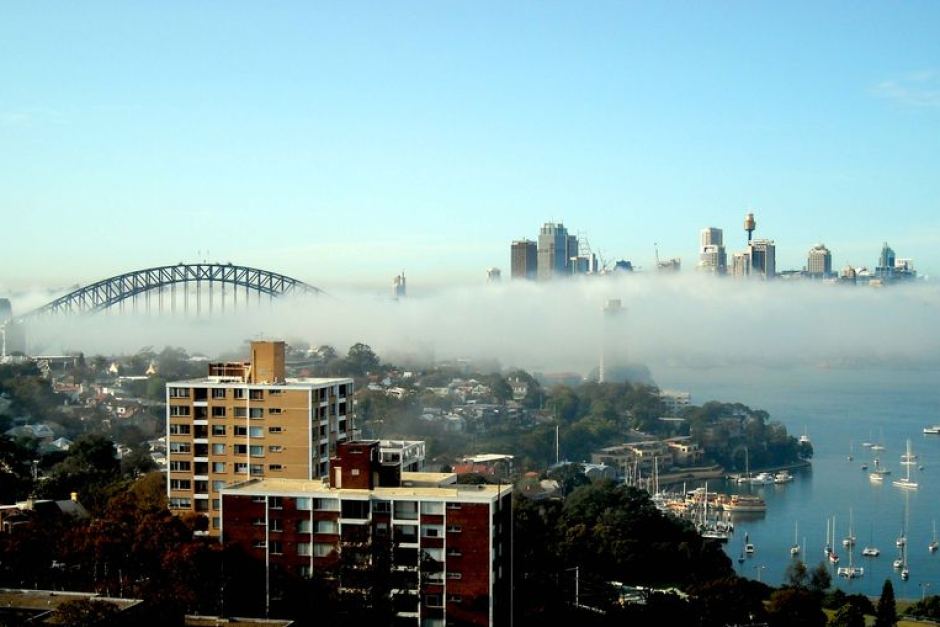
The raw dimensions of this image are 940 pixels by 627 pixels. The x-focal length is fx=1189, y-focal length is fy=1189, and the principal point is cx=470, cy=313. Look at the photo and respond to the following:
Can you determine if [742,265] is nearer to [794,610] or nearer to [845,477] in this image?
[845,477]

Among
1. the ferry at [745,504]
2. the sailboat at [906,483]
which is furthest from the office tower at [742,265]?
the ferry at [745,504]

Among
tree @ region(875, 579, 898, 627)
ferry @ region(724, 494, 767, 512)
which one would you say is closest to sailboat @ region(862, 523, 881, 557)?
ferry @ region(724, 494, 767, 512)

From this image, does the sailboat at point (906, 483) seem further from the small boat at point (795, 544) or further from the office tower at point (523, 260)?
the office tower at point (523, 260)

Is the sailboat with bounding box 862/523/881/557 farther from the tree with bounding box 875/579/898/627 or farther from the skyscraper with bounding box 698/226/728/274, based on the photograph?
the skyscraper with bounding box 698/226/728/274

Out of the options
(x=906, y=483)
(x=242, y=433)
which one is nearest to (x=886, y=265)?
(x=906, y=483)

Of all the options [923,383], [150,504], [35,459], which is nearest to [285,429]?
[150,504]

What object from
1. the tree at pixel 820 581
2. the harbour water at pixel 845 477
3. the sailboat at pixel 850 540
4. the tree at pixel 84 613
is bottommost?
the harbour water at pixel 845 477

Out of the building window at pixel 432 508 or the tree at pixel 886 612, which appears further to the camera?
the tree at pixel 886 612
